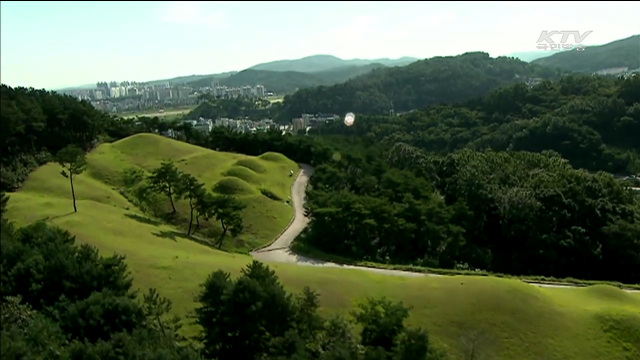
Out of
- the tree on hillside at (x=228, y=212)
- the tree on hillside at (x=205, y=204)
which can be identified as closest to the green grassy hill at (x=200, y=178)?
the tree on hillside at (x=228, y=212)

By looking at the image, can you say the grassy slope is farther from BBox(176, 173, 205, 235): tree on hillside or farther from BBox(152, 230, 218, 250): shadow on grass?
BBox(176, 173, 205, 235): tree on hillside

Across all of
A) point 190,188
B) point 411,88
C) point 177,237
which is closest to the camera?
point 177,237

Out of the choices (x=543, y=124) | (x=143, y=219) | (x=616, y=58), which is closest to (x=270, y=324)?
(x=143, y=219)

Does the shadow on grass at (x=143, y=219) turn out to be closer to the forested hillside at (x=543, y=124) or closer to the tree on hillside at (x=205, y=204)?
the tree on hillside at (x=205, y=204)

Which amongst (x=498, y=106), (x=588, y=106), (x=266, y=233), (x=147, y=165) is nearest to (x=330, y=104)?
(x=498, y=106)

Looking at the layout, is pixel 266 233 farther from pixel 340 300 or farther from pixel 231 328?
pixel 231 328

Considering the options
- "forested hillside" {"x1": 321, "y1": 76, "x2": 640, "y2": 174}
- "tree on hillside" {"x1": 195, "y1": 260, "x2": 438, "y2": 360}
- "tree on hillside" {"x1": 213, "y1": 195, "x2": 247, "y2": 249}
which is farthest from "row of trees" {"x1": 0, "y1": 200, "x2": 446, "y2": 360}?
"forested hillside" {"x1": 321, "y1": 76, "x2": 640, "y2": 174}

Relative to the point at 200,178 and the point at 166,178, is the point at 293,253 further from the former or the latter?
the point at 200,178
